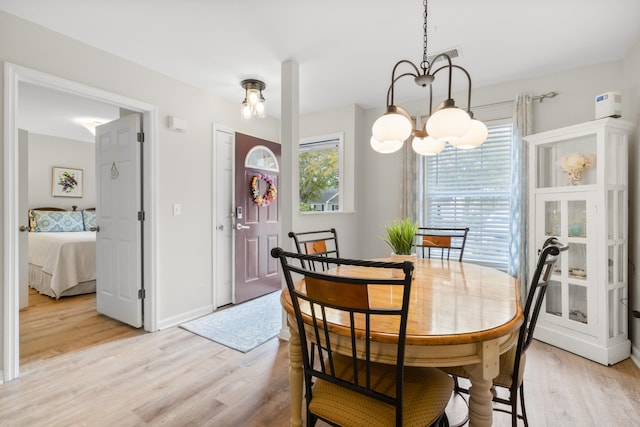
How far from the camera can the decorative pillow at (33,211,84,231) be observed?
16.8 ft

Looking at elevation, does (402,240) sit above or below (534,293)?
above

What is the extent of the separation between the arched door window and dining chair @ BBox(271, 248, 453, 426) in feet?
9.49

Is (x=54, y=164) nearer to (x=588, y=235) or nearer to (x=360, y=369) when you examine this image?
(x=360, y=369)

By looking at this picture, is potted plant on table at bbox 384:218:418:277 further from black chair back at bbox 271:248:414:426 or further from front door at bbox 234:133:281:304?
front door at bbox 234:133:281:304

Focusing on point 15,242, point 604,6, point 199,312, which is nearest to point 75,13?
point 15,242

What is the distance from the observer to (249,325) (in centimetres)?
300

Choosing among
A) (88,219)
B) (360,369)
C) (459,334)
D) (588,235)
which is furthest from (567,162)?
(88,219)

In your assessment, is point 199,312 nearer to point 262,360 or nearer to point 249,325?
point 249,325

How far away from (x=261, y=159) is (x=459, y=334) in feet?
11.3

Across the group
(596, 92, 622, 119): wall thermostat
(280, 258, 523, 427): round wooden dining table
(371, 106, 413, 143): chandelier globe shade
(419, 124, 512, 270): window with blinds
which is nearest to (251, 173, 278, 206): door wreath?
(419, 124, 512, 270): window with blinds

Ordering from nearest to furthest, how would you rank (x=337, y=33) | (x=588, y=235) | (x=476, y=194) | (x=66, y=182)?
(x=337, y=33) → (x=588, y=235) → (x=476, y=194) → (x=66, y=182)

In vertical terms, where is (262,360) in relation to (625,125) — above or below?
below

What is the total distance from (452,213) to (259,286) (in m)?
2.50

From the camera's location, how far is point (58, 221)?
5.24 metres
